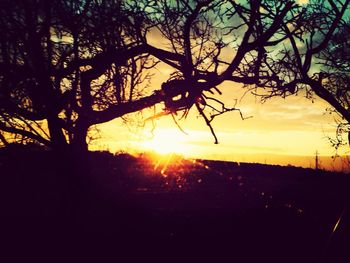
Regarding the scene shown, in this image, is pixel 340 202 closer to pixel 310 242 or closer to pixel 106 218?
pixel 310 242

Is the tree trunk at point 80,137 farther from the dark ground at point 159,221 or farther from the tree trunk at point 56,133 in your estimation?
the tree trunk at point 56,133

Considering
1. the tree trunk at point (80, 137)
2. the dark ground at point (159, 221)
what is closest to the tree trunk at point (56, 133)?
the dark ground at point (159, 221)

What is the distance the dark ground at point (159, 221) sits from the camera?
7043mm

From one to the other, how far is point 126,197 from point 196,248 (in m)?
4.58

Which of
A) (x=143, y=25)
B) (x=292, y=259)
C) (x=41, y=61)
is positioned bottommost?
(x=292, y=259)

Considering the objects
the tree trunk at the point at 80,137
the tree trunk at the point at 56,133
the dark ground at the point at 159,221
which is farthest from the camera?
the tree trunk at the point at 80,137

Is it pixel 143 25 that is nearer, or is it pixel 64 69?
pixel 64 69

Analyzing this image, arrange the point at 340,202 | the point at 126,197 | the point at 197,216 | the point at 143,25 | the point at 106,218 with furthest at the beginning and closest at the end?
the point at 340,202, the point at 126,197, the point at 143,25, the point at 197,216, the point at 106,218

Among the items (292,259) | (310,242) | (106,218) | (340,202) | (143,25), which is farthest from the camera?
(340,202)

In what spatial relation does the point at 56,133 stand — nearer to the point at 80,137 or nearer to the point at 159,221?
the point at 80,137

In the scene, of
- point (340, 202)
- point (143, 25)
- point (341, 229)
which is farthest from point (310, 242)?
point (143, 25)

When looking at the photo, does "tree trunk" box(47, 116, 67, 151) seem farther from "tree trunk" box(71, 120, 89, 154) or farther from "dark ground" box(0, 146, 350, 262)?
"tree trunk" box(71, 120, 89, 154)

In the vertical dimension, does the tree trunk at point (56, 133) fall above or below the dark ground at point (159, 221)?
above

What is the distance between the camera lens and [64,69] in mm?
9344
